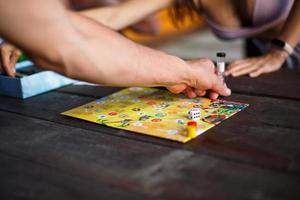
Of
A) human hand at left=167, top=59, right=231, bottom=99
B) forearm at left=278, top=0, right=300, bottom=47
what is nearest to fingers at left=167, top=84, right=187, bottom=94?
human hand at left=167, top=59, right=231, bottom=99

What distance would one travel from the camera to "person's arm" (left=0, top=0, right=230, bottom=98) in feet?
1.89

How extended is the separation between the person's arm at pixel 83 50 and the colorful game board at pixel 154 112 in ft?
0.18

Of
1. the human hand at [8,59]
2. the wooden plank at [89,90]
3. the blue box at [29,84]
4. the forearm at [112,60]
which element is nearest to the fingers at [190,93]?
the forearm at [112,60]

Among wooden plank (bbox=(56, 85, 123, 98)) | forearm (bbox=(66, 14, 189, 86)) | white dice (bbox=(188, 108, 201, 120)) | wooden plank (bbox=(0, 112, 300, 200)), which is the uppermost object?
forearm (bbox=(66, 14, 189, 86))

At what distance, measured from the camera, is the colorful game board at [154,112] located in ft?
2.35

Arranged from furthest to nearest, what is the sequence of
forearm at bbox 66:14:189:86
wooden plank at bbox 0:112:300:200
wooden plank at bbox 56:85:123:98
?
wooden plank at bbox 56:85:123:98
forearm at bbox 66:14:189:86
wooden plank at bbox 0:112:300:200

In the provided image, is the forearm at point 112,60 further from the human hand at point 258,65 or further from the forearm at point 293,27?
the forearm at point 293,27

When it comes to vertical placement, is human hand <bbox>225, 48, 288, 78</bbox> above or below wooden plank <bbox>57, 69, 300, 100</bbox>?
above

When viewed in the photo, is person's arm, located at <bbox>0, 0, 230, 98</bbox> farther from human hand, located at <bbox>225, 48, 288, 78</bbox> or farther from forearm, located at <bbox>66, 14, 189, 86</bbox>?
human hand, located at <bbox>225, 48, 288, 78</bbox>

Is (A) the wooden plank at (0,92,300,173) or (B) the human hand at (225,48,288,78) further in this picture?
(B) the human hand at (225,48,288,78)

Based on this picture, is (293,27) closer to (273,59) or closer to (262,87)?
(273,59)

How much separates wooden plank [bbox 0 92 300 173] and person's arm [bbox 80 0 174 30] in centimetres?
45

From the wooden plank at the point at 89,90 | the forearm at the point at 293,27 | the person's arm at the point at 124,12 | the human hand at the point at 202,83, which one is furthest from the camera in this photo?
the person's arm at the point at 124,12

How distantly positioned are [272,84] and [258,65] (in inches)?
5.1
